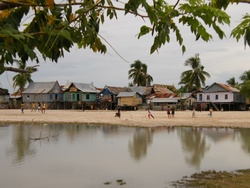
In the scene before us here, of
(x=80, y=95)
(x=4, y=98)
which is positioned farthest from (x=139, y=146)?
(x=4, y=98)

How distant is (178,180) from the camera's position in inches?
409

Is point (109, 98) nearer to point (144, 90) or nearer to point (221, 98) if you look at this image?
point (144, 90)

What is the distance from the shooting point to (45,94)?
65.2 meters

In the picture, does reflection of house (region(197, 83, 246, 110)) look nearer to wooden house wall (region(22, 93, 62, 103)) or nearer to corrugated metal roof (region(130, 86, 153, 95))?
corrugated metal roof (region(130, 86, 153, 95))

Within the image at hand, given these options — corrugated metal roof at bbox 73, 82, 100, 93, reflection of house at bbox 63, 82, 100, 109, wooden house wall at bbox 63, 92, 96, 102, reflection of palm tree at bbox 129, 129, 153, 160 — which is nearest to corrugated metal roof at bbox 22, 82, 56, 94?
reflection of house at bbox 63, 82, 100, 109

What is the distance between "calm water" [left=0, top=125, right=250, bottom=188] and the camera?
1067 cm

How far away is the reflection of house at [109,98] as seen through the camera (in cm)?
6256

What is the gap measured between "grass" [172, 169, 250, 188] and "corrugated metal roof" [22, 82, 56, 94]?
56.9 metres

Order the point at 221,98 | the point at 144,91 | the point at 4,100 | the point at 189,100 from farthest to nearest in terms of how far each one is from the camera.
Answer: the point at 4,100
the point at 144,91
the point at 189,100
the point at 221,98

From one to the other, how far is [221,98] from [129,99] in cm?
1586

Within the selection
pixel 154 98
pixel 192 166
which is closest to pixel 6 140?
pixel 192 166

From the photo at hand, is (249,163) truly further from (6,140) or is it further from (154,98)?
(154,98)

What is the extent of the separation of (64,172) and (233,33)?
32.5 ft

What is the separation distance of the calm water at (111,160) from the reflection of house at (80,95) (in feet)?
135
